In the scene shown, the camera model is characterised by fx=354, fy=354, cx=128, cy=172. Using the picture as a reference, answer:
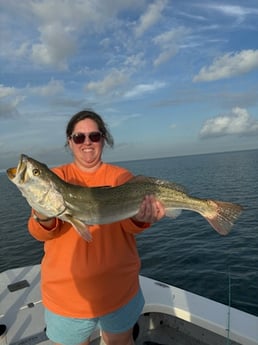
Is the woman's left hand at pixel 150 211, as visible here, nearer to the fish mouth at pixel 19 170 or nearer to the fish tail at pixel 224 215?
the fish tail at pixel 224 215

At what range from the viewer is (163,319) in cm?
641

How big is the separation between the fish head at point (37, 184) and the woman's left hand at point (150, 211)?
3.05 ft

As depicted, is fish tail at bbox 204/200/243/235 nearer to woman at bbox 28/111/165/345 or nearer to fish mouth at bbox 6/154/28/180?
woman at bbox 28/111/165/345

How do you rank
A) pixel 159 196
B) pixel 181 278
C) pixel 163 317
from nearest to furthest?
pixel 159 196 → pixel 163 317 → pixel 181 278

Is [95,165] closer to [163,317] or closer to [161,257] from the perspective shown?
[163,317]

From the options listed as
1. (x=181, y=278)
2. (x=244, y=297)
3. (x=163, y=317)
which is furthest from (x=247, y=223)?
(x=163, y=317)

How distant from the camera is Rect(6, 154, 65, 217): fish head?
362 cm

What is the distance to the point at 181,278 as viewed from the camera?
507 inches

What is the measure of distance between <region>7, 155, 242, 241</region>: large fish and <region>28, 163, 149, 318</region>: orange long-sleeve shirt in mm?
180

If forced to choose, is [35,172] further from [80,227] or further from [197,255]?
[197,255]

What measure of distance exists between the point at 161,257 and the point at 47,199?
1242 centimetres

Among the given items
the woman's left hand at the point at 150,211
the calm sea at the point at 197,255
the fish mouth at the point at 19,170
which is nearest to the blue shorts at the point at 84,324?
the woman's left hand at the point at 150,211

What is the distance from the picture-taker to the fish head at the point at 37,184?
362 centimetres

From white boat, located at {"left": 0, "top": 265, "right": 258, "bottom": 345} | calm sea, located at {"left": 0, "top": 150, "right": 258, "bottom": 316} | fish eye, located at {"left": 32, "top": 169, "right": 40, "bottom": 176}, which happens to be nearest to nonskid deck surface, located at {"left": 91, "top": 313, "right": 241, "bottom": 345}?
white boat, located at {"left": 0, "top": 265, "right": 258, "bottom": 345}
